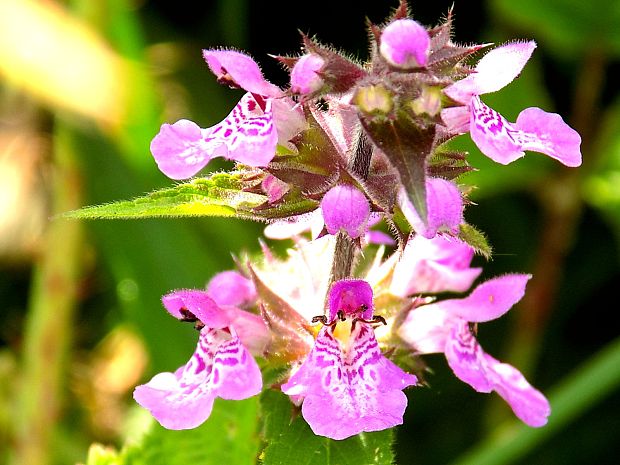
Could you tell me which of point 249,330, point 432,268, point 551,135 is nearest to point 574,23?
point 432,268

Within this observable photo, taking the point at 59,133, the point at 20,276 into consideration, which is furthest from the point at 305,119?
the point at 20,276

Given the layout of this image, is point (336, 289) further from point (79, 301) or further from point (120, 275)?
point (79, 301)

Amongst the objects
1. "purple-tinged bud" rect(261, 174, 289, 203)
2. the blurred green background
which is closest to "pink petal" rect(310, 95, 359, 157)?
"purple-tinged bud" rect(261, 174, 289, 203)

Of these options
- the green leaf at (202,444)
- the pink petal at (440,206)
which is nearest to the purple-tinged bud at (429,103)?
the pink petal at (440,206)

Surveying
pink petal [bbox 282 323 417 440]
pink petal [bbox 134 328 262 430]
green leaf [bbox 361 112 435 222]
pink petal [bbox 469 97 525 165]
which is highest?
green leaf [bbox 361 112 435 222]

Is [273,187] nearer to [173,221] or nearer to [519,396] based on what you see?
[519,396]

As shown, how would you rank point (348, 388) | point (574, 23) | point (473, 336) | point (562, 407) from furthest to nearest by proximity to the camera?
point (574, 23) → point (562, 407) → point (473, 336) → point (348, 388)

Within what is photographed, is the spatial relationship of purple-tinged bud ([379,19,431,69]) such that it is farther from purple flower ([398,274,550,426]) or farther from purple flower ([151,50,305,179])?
purple flower ([398,274,550,426])
